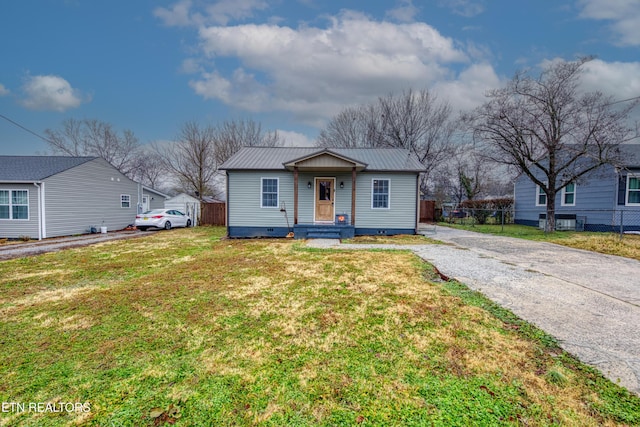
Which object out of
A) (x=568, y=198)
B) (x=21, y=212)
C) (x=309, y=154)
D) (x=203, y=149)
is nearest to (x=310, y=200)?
(x=309, y=154)

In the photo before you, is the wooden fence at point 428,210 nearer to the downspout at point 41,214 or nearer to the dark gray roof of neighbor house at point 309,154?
the dark gray roof of neighbor house at point 309,154

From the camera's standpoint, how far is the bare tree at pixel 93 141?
27.1 metres

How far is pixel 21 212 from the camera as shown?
1280 centimetres

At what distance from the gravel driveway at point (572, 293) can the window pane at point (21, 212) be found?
17.4 metres

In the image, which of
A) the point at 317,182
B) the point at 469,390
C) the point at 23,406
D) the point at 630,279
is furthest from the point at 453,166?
the point at 23,406

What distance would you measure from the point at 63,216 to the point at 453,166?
2847cm

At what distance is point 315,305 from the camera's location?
4.00m

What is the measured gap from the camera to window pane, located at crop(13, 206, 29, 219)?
503 inches

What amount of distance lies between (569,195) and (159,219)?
24307 millimetres

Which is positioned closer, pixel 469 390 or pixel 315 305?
pixel 469 390

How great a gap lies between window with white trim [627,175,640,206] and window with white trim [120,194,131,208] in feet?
92.1

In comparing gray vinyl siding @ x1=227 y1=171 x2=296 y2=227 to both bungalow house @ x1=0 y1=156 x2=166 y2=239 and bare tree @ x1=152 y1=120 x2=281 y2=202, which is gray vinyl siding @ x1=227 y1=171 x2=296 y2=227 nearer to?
bungalow house @ x1=0 y1=156 x2=166 y2=239

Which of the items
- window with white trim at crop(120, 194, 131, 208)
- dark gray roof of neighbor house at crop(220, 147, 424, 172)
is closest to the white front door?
dark gray roof of neighbor house at crop(220, 147, 424, 172)

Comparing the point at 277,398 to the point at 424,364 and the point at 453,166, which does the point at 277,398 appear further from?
the point at 453,166
